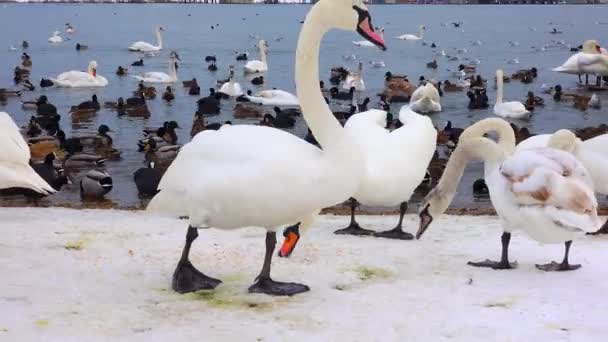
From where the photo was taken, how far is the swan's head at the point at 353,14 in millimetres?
5520

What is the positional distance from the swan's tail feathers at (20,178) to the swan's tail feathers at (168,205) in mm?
1472

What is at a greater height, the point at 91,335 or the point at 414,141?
the point at 414,141

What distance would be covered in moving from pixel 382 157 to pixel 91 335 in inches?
145

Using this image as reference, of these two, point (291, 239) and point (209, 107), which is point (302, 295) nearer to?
point (291, 239)

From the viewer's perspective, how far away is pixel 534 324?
5176 millimetres

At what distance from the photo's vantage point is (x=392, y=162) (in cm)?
791

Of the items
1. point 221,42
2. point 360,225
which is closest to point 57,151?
point 360,225

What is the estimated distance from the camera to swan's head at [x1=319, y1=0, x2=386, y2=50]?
552 cm

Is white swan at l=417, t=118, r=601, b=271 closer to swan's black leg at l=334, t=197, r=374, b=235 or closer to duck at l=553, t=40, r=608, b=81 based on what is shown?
swan's black leg at l=334, t=197, r=374, b=235

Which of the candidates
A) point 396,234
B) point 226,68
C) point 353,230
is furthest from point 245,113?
point 226,68

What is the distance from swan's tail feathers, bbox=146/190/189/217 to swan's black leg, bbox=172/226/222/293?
5.2 inches

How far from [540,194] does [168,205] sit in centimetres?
250

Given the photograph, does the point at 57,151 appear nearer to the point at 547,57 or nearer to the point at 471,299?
the point at 471,299

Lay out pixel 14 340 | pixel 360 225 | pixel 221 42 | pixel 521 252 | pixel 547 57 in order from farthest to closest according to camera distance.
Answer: pixel 221 42, pixel 547 57, pixel 360 225, pixel 521 252, pixel 14 340
